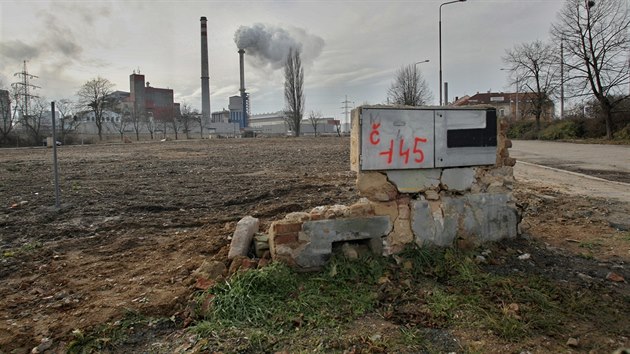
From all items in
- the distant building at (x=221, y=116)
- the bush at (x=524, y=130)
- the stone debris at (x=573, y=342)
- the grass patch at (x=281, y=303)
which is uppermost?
the distant building at (x=221, y=116)

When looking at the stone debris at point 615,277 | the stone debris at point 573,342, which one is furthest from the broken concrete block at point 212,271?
the stone debris at point 615,277

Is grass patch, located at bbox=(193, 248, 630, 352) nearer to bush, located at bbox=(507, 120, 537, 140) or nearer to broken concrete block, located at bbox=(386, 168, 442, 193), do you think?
broken concrete block, located at bbox=(386, 168, 442, 193)

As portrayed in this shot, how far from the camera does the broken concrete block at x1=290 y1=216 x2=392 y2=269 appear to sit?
3.62 meters

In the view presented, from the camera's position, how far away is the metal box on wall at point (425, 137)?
3865 mm

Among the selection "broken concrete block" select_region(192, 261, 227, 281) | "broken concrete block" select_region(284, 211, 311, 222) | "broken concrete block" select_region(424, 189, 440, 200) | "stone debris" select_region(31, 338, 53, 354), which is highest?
"broken concrete block" select_region(424, 189, 440, 200)

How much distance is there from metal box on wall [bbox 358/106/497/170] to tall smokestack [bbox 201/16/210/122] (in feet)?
224

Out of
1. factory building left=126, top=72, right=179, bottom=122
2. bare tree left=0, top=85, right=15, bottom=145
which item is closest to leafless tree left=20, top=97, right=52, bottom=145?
bare tree left=0, top=85, right=15, bottom=145

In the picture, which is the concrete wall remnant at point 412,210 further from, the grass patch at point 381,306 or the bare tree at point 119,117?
the bare tree at point 119,117

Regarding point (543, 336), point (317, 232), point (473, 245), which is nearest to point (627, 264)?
point (473, 245)

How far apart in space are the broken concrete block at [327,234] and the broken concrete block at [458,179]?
87 centimetres

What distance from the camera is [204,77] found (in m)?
68.9

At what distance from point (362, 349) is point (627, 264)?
3074 millimetres

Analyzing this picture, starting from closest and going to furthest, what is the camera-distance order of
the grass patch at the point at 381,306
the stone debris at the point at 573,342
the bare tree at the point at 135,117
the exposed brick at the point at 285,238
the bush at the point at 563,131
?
the stone debris at the point at 573,342 → the grass patch at the point at 381,306 → the exposed brick at the point at 285,238 → the bush at the point at 563,131 → the bare tree at the point at 135,117

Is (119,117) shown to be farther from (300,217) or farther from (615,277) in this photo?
(615,277)
